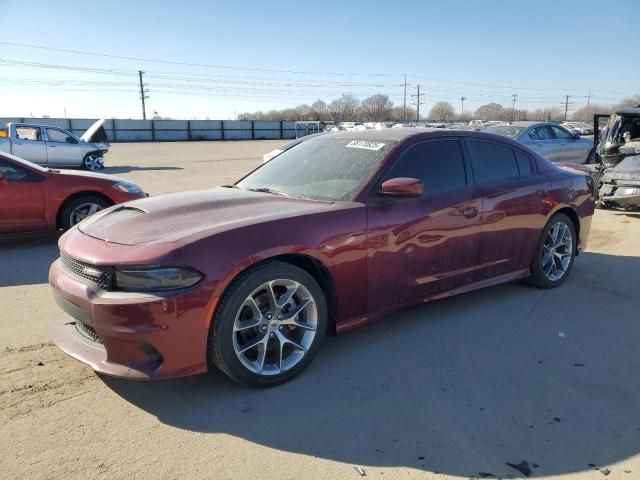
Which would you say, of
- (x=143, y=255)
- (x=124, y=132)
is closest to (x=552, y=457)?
(x=143, y=255)

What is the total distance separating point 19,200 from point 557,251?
6.67 meters

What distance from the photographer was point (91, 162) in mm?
18391

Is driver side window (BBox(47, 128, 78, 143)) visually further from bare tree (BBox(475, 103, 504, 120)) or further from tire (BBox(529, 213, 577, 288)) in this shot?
bare tree (BBox(475, 103, 504, 120))

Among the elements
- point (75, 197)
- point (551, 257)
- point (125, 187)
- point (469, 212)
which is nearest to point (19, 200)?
point (75, 197)

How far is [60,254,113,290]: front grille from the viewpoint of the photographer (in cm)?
294

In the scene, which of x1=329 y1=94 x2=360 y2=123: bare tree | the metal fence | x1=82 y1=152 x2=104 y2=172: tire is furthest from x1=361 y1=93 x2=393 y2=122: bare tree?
x1=82 y1=152 x2=104 y2=172: tire

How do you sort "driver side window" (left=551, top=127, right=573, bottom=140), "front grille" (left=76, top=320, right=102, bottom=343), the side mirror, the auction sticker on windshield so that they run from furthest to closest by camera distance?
"driver side window" (left=551, top=127, right=573, bottom=140)
the auction sticker on windshield
the side mirror
"front grille" (left=76, top=320, right=102, bottom=343)

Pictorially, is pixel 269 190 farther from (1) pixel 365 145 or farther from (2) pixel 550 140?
(2) pixel 550 140

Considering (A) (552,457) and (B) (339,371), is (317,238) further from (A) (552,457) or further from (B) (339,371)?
(A) (552,457)

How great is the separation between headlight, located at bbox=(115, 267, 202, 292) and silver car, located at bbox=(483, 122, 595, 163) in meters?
10.3

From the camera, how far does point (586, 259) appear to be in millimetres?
6379

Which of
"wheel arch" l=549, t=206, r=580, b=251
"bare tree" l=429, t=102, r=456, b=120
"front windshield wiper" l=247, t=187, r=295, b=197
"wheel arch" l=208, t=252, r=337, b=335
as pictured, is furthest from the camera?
"bare tree" l=429, t=102, r=456, b=120

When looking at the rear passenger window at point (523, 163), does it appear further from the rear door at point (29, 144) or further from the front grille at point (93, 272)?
the rear door at point (29, 144)

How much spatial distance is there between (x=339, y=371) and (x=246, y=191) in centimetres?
166
